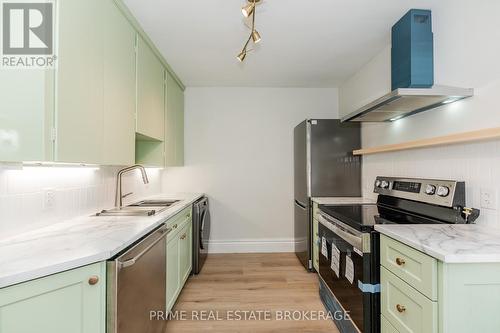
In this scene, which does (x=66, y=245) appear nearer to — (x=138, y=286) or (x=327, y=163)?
(x=138, y=286)

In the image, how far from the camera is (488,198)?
148cm

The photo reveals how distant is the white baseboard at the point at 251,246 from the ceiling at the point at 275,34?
7.63ft

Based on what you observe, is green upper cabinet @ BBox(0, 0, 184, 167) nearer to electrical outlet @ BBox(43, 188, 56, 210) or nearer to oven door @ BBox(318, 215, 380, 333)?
electrical outlet @ BBox(43, 188, 56, 210)

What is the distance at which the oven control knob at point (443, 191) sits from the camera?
164cm

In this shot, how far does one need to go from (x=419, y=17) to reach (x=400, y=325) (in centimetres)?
207

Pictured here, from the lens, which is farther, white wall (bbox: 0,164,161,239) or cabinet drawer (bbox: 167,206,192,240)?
cabinet drawer (bbox: 167,206,192,240)

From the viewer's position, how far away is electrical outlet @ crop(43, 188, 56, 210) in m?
1.59

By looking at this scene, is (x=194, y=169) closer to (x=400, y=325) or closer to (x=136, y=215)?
(x=136, y=215)

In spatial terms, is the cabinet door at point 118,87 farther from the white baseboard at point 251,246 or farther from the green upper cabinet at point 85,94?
the white baseboard at point 251,246

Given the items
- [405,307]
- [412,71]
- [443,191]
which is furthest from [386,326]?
[412,71]

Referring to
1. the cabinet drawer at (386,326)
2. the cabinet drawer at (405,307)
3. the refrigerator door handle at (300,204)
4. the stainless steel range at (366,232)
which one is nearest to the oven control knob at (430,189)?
the stainless steel range at (366,232)

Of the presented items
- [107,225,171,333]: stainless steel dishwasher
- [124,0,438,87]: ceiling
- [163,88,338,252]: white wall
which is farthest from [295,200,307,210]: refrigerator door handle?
[107,225,171,333]: stainless steel dishwasher

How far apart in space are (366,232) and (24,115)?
74.4 inches

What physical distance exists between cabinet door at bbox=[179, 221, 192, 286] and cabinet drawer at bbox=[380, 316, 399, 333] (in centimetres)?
168
